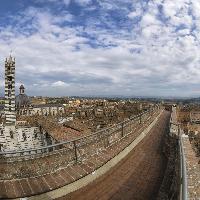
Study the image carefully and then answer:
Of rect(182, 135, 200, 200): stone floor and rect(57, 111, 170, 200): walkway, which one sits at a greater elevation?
rect(182, 135, 200, 200): stone floor

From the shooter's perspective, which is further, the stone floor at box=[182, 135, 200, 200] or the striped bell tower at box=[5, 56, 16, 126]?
the striped bell tower at box=[5, 56, 16, 126]

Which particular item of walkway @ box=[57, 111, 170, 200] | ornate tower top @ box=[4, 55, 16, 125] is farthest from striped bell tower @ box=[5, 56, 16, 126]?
walkway @ box=[57, 111, 170, 200]

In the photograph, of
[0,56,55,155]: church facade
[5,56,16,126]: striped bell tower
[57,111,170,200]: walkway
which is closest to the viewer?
[57,111,170,200]: walkway

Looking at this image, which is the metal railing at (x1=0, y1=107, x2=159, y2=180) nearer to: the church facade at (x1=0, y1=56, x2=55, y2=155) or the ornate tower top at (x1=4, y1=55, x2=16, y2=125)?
the church facade at (x1=0, y1=56, x2=55, y2=155)

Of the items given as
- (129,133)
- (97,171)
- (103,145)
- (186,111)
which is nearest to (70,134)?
(129,133)

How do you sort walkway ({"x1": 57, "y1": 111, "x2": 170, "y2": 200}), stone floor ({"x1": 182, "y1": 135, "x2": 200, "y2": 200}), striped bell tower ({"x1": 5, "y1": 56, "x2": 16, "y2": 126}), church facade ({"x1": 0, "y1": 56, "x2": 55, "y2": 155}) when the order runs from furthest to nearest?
striped bell tower ({"x1": 5, "y1": 56, "x2": 16, "y2": 126})
church facade ({"x1": 0, "y1": 56, "x2": 55, "y2": 155})
walkway ({"x1": 57, "y1": 111, "x2": 170, "y2": 200})
stone floor ({"x1": 182, "y1": 135, "x2": 200, "y2": 200})

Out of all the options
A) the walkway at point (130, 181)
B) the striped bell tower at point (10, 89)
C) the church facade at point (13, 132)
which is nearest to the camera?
the walkway at point (130, 181)

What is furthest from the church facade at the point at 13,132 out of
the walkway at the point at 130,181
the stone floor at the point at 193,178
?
the stone floor at the point at 193,178

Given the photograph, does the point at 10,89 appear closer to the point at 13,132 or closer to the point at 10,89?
the point at 10,89

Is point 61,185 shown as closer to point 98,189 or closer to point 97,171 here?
point 98,189

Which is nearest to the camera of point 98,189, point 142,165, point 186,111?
point 98,189

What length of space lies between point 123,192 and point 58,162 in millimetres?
1531

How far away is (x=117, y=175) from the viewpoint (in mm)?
6945

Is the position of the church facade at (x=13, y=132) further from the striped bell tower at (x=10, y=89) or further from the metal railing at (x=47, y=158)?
the metal railing at (x=47, y=158)
